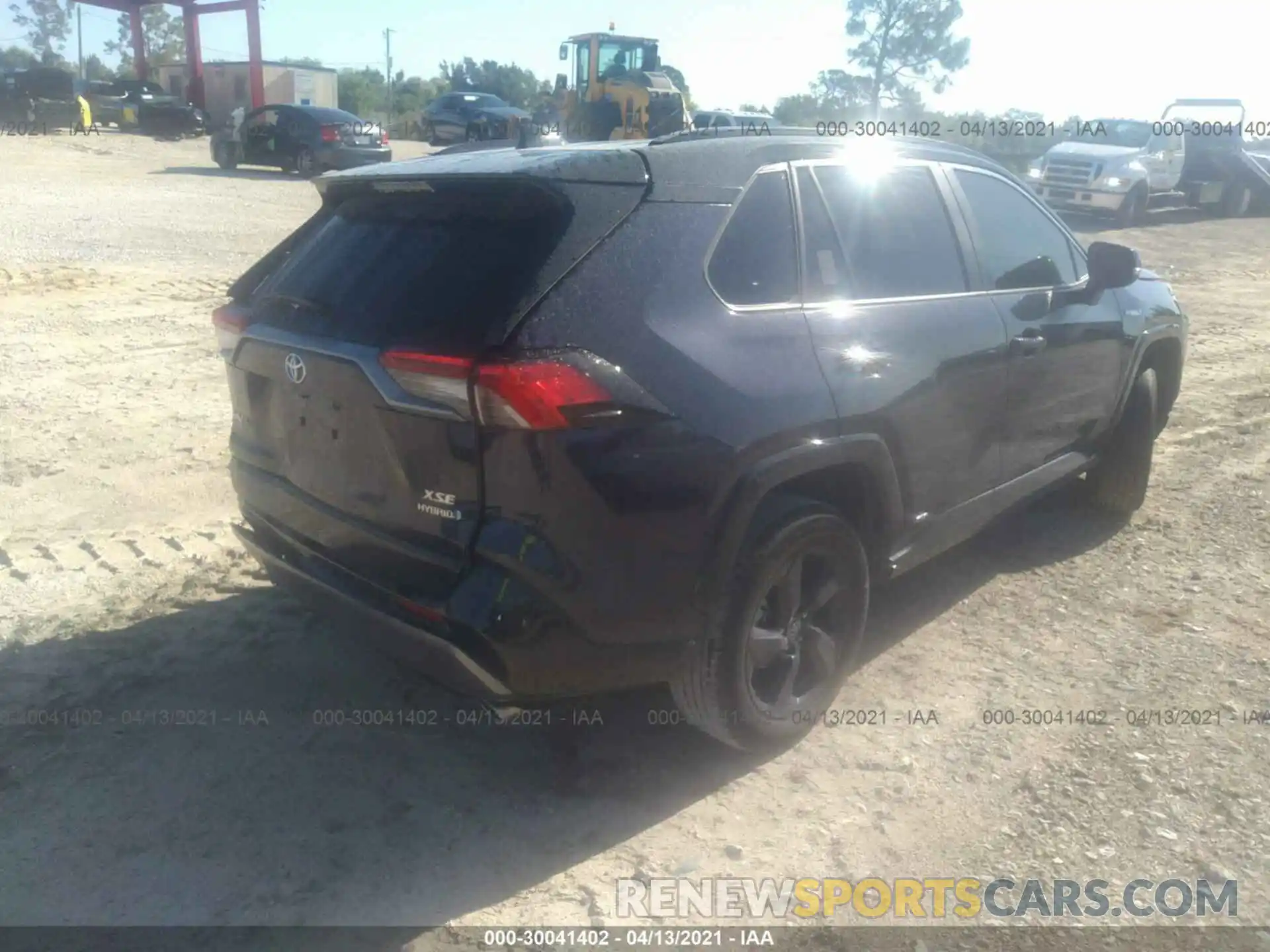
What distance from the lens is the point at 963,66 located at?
51.0 meters

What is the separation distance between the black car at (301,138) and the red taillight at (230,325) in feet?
62.2

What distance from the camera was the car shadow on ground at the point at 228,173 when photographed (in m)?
22.2

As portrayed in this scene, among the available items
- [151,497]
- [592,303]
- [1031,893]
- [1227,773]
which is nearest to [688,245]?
[592,303]

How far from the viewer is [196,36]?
126ft

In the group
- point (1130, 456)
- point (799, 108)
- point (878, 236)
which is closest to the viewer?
point (878, 236)

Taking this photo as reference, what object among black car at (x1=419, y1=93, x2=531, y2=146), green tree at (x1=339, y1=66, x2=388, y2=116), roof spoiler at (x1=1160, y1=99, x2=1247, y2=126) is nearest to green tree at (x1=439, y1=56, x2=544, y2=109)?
green tree at (x1=339, y1=66, x2=388, y2=116)

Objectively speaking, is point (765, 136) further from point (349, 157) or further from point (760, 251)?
point (349, 157)

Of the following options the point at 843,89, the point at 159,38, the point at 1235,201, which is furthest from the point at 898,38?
the point at 159,38

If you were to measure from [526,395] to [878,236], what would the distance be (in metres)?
1.66

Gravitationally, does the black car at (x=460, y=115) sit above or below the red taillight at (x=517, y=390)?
above

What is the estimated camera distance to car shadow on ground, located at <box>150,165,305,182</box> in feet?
72.7

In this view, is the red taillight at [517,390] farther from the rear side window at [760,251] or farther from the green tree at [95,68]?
the green tree at [95,68]

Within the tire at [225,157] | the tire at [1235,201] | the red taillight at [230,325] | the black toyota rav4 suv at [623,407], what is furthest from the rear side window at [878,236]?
the tire at [1235,201]

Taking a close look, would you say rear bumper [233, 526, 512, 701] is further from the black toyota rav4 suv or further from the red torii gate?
the red torii gate
